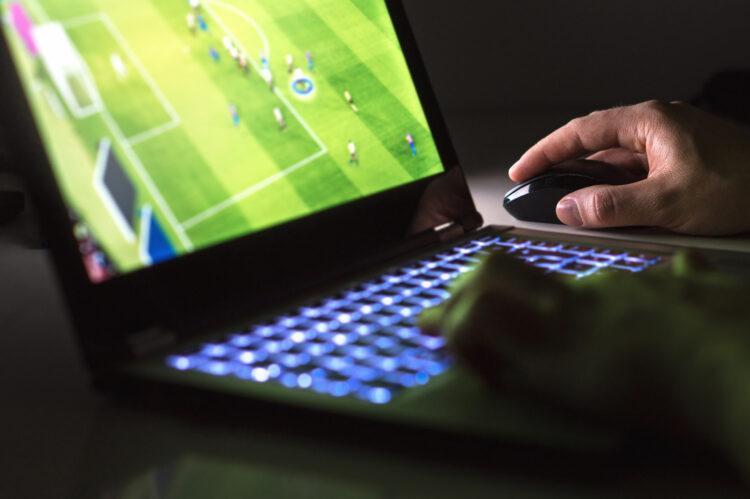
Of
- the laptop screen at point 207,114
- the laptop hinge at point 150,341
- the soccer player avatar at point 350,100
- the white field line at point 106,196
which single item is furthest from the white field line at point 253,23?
the laptop hinge at point 150,341

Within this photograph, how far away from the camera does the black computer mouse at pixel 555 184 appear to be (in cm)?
97

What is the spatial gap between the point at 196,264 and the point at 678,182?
58 cm

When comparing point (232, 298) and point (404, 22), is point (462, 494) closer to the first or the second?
point (232, 298)

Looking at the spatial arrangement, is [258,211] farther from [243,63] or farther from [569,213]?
[569,213]

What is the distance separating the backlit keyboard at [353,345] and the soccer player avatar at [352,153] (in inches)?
6.6

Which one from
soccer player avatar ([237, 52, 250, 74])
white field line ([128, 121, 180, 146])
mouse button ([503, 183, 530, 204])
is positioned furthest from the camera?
mouse button ([503, 183, 530, 204])

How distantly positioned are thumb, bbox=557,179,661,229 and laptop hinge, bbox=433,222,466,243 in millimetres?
182

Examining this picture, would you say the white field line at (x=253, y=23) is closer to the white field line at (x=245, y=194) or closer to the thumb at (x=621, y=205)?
the white field line at (x=245, y=194)

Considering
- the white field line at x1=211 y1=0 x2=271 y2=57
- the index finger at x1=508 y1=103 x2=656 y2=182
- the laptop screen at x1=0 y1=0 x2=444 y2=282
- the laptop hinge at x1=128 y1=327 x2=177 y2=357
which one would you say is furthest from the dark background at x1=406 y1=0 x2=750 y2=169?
the laptop hinge at x1=128 y1=327 x2=177 y2=357

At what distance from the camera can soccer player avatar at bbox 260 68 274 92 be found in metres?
0.76

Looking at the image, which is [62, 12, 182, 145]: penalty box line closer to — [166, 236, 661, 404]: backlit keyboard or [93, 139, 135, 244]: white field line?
[93, 139, 135, 244]: white field line

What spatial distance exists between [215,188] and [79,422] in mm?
245

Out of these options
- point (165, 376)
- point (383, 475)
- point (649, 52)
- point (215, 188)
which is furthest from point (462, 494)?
point (649, 52)

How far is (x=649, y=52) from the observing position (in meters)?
2.15
